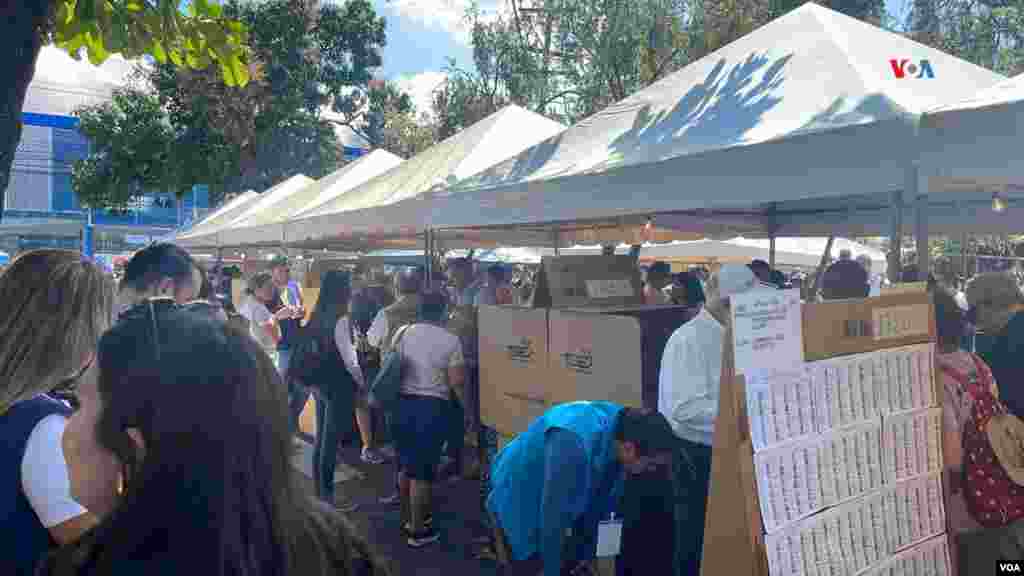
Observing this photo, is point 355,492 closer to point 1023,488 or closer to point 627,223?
point 627,223

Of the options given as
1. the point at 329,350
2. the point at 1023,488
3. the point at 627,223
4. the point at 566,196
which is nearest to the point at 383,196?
the point at 329,350

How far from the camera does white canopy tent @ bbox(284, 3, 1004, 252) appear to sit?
2.80 metres

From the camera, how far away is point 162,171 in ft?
72.6

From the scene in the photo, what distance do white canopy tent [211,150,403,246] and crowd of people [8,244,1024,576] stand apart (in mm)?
2156

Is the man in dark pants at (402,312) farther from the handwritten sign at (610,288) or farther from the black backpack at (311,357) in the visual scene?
the handwritten sign at (610,288)

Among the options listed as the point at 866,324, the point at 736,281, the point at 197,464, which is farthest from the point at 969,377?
the point at 197,464

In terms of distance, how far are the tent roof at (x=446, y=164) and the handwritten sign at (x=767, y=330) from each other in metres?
3.60

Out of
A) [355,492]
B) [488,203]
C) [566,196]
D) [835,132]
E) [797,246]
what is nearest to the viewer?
[835,132]

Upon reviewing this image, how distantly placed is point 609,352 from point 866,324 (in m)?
1.65

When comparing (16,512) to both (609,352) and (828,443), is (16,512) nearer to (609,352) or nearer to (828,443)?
(828,443)

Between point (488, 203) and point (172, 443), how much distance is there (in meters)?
3.76

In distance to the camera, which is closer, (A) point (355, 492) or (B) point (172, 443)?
(B) point (172, 443)

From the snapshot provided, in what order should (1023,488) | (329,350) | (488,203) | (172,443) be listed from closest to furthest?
(172,443), (1023,488), (488,203), (329,350)

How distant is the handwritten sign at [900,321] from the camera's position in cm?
233
